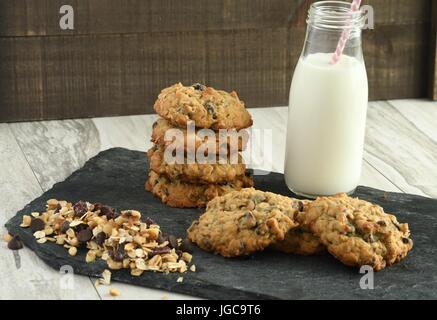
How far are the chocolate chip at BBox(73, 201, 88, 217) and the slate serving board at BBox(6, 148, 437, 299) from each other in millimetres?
100

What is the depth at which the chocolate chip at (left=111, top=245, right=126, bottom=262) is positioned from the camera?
1.89 metres

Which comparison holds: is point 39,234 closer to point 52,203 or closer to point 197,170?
point 52,203

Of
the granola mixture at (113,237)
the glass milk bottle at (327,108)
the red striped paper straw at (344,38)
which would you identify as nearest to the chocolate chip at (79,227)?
the granola mixture at (113,237)

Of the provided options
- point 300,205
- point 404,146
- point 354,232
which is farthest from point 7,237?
point 404,146

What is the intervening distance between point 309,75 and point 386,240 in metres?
0.49

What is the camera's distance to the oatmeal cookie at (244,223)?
1.92 meters

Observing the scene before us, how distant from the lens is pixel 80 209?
2062 mm

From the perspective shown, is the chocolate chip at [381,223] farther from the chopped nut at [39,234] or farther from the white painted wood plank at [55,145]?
the white painted wood plank at [55,145]

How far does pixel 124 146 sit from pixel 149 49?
395 millimetres

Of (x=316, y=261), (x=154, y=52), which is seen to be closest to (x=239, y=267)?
(x=316, y=261)

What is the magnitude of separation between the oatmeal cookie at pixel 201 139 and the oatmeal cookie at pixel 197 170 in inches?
1.4

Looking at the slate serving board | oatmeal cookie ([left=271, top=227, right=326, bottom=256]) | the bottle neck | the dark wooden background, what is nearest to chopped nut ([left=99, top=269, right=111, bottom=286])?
the slate serving board

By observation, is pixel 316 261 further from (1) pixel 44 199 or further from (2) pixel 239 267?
(1) pixel 44 199

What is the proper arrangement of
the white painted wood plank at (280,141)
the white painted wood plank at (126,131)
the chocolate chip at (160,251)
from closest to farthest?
the chocolate chip at (160,251) → the white painted wood plank at (280,141) → the white painted wood plank at (126,131)
